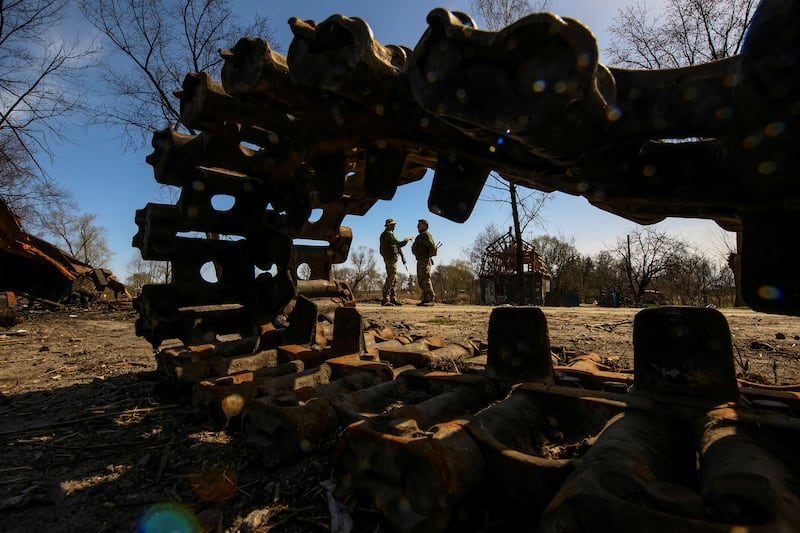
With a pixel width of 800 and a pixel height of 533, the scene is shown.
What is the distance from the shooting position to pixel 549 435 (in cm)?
186

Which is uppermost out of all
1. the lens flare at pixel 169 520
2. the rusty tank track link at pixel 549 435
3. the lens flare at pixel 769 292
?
the lens flare at pixel 769 292

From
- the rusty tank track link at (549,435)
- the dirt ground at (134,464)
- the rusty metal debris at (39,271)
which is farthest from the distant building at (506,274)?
the rusty tank track link at (549,435)

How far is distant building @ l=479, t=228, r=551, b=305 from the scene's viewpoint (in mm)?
25922

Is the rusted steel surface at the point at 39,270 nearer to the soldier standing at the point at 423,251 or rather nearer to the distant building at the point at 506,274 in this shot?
the soldier standing at the point at 423,251

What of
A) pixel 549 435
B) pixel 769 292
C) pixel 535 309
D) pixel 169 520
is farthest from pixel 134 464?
pixel 769 292

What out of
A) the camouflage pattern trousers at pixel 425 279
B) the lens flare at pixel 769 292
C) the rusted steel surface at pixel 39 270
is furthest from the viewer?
the camouflage pattern trousers at pixel 425 279

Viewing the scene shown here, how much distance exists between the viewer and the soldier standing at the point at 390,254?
1476 centimetres

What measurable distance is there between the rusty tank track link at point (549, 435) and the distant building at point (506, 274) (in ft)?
77.1

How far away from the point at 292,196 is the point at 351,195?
87 centimetres

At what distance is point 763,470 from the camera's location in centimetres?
110

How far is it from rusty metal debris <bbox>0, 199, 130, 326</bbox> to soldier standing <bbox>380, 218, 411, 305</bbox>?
9598 mm

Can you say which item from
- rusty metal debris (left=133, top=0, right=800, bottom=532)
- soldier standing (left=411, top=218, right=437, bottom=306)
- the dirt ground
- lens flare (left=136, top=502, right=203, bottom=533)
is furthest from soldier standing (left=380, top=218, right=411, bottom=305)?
lens flare (left=136, top=502, right=203, bottom=533)

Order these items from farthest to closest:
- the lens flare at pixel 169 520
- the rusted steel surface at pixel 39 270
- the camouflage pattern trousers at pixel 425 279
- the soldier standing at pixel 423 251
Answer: the soldier standing at pixel 423 251 < the camouflage pattern trousers at pixel 425 279 < the rusted steel surface at pixel 39 270 < the lens flare at pixel 169 520

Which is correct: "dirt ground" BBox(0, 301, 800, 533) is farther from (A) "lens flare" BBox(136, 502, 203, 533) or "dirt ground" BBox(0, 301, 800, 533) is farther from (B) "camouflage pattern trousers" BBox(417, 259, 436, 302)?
(B) "camouflage pattern trousers" BBox(417, 259, 436, 302)
